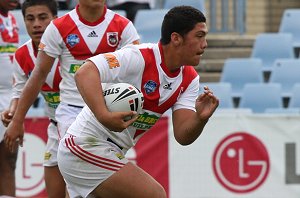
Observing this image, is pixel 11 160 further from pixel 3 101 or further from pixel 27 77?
pixel 27 77

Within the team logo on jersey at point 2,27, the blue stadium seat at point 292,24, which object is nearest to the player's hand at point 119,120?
the team logo on jersey at point 2,27

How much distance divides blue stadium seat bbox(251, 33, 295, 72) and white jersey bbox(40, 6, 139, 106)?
5.07m

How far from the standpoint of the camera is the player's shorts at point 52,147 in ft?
25.7

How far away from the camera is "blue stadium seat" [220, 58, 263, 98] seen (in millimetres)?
11516

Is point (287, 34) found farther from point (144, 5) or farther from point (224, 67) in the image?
point (144, 5)

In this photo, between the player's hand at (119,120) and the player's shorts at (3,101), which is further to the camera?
the player's shorts at (3,101)

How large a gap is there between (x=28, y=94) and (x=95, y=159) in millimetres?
1274

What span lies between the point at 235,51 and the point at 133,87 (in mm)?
7044

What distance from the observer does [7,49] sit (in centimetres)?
896

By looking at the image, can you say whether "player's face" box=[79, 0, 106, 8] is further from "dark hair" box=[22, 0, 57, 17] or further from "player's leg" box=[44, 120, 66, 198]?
"player's leg" box=[44, 120, 66, 198]

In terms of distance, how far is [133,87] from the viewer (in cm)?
592

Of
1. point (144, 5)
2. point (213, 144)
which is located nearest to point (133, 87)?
point (213, 144)

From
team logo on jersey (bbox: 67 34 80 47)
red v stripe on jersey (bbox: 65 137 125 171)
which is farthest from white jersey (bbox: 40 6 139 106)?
red v stripe on jersey (bbox: 65 137 125 171)

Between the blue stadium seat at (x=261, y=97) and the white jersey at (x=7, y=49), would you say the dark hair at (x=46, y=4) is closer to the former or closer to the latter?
the white jersey at (x=7, y=49)
